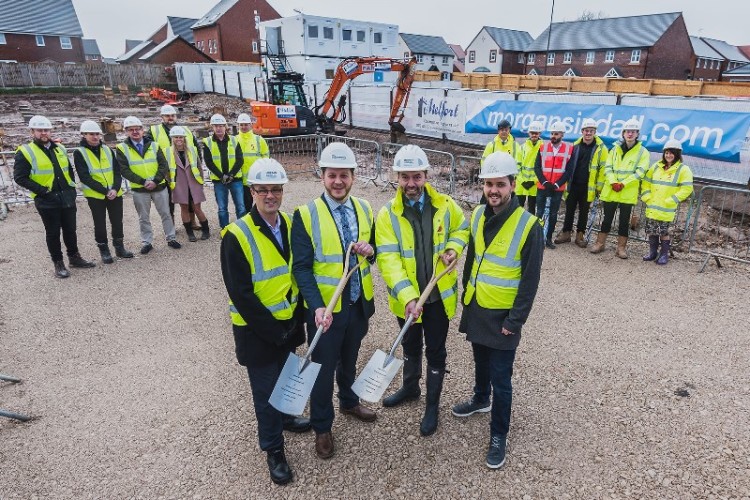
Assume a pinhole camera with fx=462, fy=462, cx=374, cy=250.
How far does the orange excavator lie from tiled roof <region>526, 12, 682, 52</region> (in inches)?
1407

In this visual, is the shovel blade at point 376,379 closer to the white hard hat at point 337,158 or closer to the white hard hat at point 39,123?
the white hard hat at point 337,158

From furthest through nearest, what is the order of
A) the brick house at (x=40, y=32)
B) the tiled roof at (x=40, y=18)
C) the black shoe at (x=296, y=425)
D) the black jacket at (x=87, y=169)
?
the tiled roof at (x=40, y=18), the brick house at (x=40, y=32), the black jacket at (x=87, y=169), the black shoe at (x=296, y=425)

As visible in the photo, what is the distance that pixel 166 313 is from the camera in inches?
221

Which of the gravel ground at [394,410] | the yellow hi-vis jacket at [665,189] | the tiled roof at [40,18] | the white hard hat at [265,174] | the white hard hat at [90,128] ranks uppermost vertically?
the tiled roof at [40,18]

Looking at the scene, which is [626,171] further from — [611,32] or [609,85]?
[611,32]

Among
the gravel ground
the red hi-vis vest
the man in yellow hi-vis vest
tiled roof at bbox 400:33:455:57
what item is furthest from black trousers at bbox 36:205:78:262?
tiled roof at bbox 400:33:455:57

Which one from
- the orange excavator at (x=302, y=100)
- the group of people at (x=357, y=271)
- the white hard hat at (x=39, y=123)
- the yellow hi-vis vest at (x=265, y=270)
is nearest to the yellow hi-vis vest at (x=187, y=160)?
the white hard hat at (x=39, y=123)

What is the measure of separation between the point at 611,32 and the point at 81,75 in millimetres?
48262

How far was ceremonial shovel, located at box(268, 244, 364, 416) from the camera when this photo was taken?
295 cm

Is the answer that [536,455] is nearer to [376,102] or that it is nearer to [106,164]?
[106,164]

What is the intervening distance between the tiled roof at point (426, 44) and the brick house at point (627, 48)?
1374 cm

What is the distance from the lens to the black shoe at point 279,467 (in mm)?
3148

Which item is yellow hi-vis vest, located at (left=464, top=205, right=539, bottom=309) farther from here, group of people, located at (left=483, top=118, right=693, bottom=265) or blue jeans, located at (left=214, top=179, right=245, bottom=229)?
blue jeans, located at (left=214, top=179, right=245, bottom=229)

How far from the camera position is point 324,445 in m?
3.35
